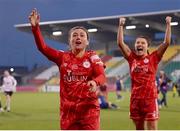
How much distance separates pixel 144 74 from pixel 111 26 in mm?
57917

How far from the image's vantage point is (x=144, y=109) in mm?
9078

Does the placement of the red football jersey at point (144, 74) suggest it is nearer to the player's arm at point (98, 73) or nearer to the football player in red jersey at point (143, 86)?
the football player in red jersey at point (143, 86)

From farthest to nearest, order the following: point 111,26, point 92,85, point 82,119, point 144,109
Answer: point 111,26, point 144,109, point 82,119, point 92,85

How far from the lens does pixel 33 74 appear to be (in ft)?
253

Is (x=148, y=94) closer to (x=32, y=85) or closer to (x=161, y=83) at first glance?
(x=161, y=83)

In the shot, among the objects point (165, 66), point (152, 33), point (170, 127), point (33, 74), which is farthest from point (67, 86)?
point (33, 74)

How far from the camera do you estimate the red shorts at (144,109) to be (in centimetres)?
906

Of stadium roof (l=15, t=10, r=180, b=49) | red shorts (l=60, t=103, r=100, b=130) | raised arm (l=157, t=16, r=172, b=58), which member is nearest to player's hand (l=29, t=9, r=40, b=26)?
red shorts (l=60, t=103, r=100, b=130)

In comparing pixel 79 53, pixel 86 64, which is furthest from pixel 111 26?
pixel 86 64

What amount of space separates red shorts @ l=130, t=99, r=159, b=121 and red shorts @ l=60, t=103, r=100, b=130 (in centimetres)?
269

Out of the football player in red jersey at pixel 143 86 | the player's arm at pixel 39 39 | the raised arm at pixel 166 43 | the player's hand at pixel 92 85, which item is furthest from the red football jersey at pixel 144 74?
the player's hand at pixel 92 85

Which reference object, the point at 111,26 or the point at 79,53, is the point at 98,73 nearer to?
the point at 79,53

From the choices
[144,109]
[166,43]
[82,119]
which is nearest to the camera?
[82,119]

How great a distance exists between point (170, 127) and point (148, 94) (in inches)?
230
